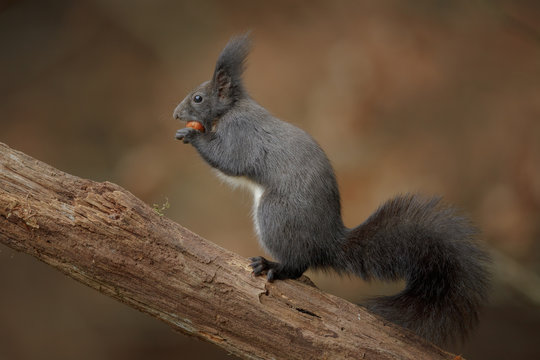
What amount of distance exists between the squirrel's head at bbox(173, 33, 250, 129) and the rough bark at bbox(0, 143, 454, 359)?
29.7 inches

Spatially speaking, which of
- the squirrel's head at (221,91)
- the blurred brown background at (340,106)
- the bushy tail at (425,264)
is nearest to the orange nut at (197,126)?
the squirrel's head at (221,91)

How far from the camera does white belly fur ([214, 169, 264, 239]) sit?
8.95ft

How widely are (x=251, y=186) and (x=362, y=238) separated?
59 centimetres

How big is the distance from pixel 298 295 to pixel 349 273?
308 mm

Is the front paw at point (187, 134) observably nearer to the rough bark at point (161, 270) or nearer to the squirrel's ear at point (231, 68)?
the squirrel's ear at point (231, 68)

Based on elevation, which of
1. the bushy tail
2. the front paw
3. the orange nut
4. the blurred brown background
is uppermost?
the blurred brown background

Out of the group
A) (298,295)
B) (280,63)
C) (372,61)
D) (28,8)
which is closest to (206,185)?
(280,63)

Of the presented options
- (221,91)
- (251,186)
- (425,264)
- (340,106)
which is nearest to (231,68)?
(221,91)

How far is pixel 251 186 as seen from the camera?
2.84 meters

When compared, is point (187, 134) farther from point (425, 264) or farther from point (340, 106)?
point (340, 106)

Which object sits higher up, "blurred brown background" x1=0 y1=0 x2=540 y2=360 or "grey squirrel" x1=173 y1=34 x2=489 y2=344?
"blurred brown background" x1=0 y1=0 x2=540 y2=360

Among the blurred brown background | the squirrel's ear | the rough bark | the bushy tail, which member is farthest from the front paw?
Result: the blurred brown background

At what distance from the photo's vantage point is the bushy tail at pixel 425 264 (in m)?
2.54

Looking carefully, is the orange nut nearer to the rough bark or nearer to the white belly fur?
the white belly fur
